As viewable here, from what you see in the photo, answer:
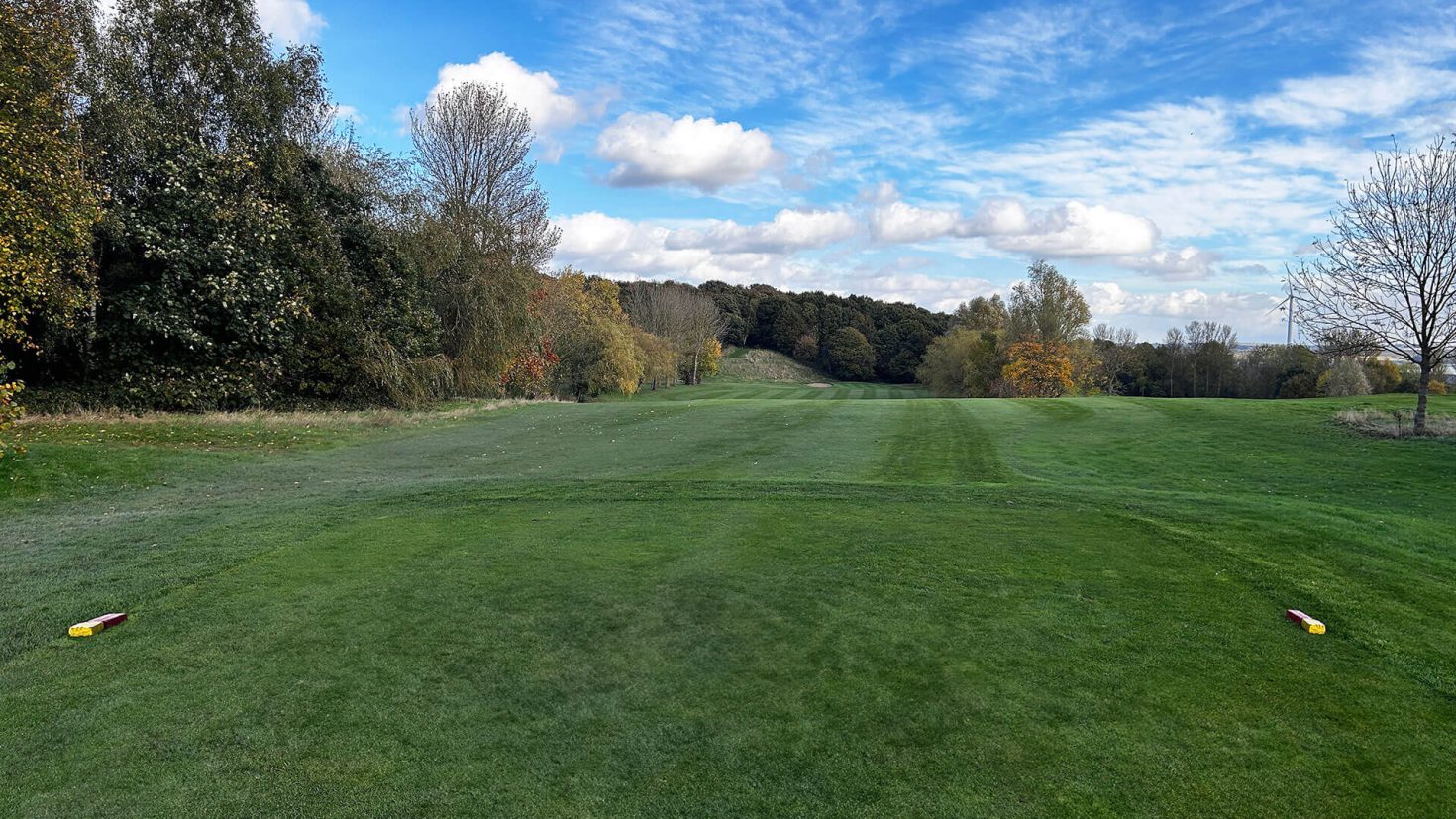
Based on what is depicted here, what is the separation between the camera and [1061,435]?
834 inches

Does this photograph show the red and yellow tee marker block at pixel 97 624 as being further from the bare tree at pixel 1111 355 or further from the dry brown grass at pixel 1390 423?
the bare tree at pixel 1111 355

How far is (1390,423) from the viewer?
20625 mm

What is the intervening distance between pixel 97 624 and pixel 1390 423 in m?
27.5

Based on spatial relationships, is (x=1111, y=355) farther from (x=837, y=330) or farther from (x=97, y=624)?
(x=97, y=624)

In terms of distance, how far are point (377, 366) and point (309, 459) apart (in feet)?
35.7

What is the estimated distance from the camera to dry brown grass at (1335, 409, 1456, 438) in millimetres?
19016

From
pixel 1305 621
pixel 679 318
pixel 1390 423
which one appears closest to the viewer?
pixel 1305 621

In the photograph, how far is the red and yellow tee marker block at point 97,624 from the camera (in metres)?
5.26

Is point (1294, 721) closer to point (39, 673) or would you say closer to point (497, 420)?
point (39, 673)

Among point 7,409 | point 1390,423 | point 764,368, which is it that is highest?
point 764,368

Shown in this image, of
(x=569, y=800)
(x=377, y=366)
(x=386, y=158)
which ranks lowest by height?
(x=569, y=800)

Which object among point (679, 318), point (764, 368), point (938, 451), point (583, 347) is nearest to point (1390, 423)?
point (938, 451)

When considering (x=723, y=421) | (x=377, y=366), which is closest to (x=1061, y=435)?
(x=723, y=421)

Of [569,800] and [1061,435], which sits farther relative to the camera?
[1061,435]
